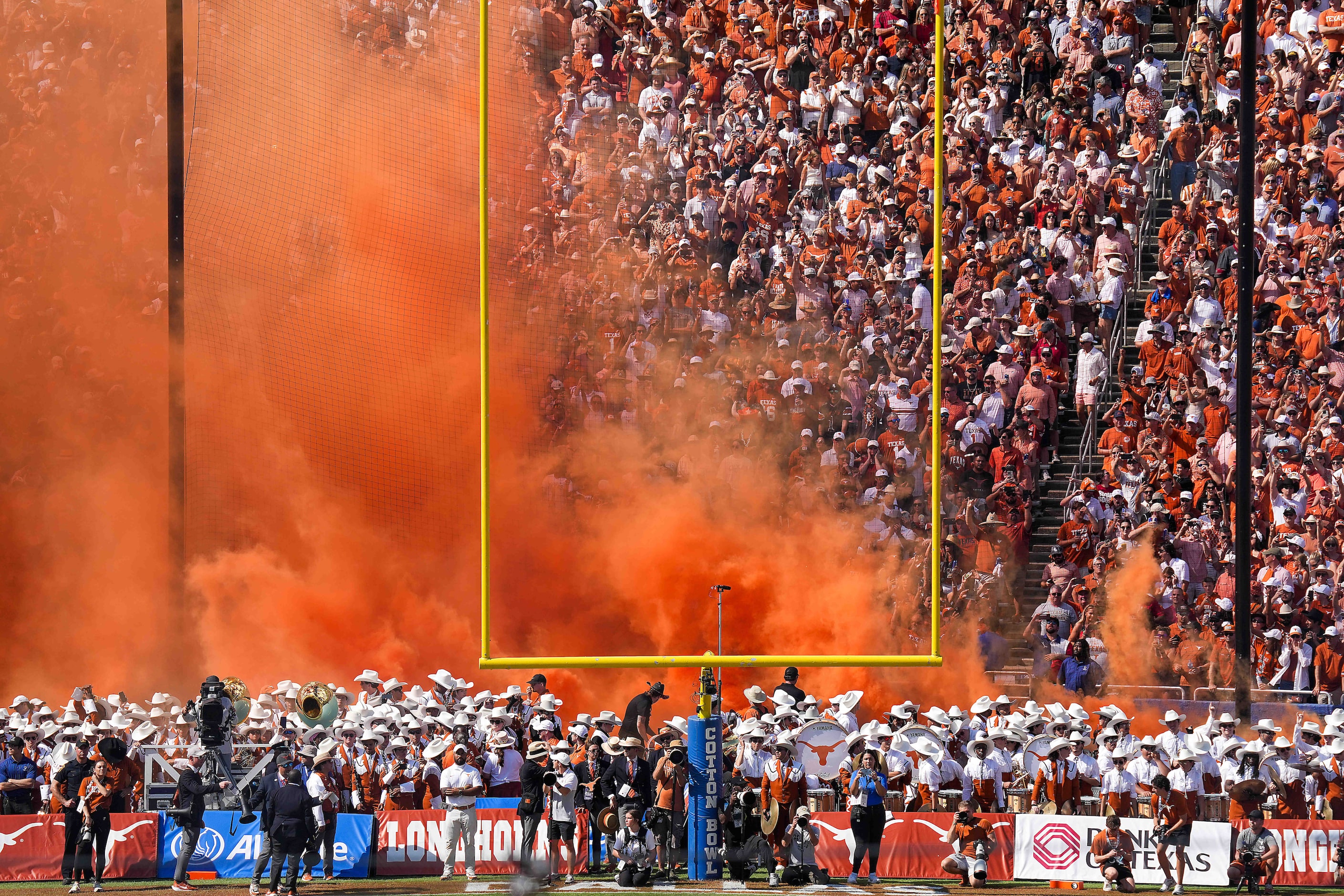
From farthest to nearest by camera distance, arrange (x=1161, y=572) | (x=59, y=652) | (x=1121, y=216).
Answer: (x=59, y=652), (x=1121, y=216), (x=1161, y=572)

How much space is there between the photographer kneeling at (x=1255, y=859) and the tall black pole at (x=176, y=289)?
295 inches

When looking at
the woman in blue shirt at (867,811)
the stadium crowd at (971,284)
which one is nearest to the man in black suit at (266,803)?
the woman in blue shirt at (867,811)

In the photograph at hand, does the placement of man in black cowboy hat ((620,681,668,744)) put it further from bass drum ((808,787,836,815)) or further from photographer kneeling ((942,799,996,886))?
photographer kneeling ((942,799,996,886))

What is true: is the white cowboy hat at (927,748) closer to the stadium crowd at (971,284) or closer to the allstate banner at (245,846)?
the stadium crowd at (971,284)

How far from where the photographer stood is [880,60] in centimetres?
1623

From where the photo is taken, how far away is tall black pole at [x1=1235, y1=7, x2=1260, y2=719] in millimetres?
11414

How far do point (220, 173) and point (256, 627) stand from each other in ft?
15.0

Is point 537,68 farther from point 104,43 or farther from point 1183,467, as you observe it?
point 1183,467

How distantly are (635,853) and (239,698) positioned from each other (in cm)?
340

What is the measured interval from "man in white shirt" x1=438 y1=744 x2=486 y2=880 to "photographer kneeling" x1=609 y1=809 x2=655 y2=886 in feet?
3.13

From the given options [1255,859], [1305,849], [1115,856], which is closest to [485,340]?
[1115,856]

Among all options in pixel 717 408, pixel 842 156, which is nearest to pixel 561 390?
pixel 717 408

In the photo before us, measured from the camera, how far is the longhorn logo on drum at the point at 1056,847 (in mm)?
11008

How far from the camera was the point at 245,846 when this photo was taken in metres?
11.4
